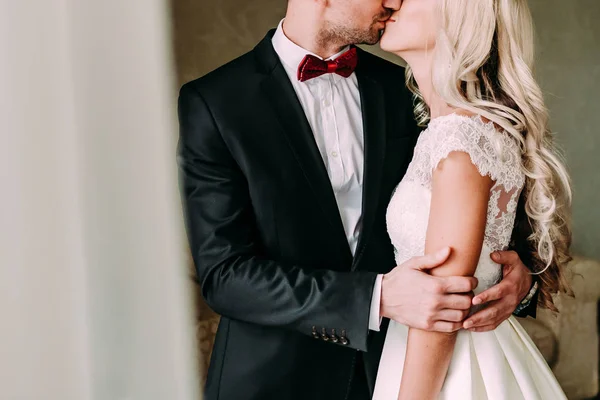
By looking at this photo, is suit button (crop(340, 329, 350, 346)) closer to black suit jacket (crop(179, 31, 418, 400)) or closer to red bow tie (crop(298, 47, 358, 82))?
black suit jacket (crop(179, 31, 418, 400))

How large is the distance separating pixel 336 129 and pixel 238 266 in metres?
0.42

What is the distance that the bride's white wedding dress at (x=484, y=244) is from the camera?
1.56 m

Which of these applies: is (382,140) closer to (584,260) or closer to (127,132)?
(127,132)

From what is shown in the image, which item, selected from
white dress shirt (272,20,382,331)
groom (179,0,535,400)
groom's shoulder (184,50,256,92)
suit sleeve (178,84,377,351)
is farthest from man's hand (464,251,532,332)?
groom's shoulder (184,50,256,92)

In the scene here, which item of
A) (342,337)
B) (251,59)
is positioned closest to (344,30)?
(251,59)

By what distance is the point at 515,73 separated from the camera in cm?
168

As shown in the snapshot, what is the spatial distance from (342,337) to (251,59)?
0.71 metres

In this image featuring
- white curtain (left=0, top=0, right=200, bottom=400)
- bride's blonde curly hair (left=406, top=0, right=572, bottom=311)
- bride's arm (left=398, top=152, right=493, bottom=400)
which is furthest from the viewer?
bride's blonde curly hair (left=406, top=0, right=572, bottom=311)

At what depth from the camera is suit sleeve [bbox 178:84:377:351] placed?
5.40 feet

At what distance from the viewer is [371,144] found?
6.04 ft

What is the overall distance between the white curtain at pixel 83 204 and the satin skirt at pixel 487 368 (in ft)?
2.25

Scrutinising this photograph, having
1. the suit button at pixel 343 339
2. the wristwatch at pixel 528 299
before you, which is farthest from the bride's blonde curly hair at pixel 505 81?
the suit button at pixel 343 339

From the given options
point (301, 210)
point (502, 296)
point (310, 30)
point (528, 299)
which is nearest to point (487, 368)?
point (502, 296)

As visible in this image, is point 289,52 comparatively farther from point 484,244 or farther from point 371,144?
point 484,244
